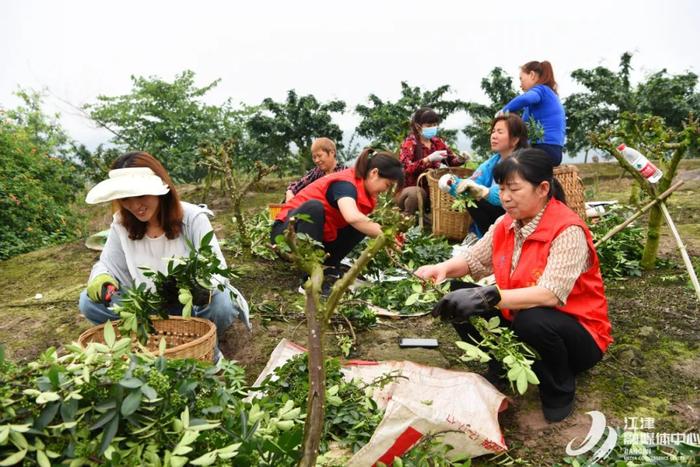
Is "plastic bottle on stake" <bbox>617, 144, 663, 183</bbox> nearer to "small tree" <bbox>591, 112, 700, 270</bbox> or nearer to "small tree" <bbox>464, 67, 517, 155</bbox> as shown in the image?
"small tree" <bbox>591, 112, 700, 270</bbox>

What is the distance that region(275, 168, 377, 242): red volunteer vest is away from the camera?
11.5 feet

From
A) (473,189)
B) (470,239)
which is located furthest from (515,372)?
(470,239)

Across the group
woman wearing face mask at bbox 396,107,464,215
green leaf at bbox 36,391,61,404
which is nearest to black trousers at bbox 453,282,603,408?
green leaf at bbox 36,391,61,404

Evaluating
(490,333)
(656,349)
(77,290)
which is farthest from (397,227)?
(77,290)

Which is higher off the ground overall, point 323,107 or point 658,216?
point 323,107

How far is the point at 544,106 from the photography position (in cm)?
438

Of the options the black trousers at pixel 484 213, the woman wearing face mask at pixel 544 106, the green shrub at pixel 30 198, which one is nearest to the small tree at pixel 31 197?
the green shrub at pixel 30 198

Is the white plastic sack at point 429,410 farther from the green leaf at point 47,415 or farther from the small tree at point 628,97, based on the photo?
the small tree at point 628,97

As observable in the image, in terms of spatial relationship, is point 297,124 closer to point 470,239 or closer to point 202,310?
point 470,239

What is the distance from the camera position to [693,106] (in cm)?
1148

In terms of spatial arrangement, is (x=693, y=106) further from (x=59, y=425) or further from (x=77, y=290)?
(x=59, y=425)

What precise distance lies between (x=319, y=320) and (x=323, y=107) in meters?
9.88

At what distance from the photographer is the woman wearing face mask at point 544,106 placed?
436cm

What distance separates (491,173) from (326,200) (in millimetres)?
1368
